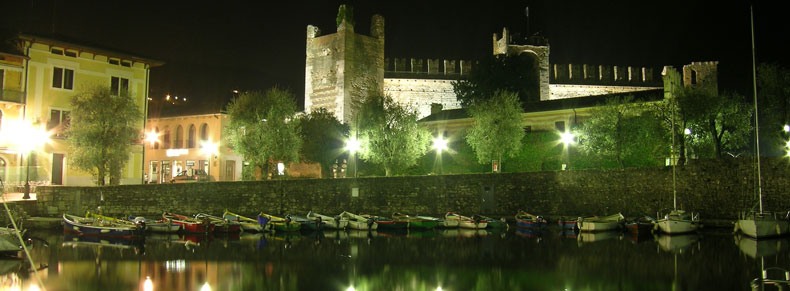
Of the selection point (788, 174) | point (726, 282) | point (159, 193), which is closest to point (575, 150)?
point (788, 174)

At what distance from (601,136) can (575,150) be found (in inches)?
161

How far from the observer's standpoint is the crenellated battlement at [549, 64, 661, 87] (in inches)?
2643

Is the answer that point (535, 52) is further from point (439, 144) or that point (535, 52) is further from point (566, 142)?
point (566, 142)

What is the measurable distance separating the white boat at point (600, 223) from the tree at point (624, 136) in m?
7.55

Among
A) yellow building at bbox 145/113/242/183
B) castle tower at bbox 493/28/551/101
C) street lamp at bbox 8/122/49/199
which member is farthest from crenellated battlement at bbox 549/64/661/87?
street lamp at bbox 8/122/49/199

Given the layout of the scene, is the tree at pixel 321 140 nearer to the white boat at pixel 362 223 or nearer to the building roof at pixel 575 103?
the building roof at pixel 575 103

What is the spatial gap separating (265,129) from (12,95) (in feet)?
42.1

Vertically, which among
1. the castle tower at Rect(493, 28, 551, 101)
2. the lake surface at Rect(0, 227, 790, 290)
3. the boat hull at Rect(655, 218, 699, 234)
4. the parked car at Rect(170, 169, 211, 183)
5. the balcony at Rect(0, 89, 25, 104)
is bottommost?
the lake surface at Rect(0, 227, 790, 290)

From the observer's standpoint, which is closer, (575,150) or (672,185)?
(672,185)

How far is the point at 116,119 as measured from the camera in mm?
36656

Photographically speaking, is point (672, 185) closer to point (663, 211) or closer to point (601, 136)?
point (663, 211)

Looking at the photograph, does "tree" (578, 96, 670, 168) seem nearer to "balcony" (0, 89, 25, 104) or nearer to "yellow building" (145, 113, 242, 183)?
"yellow building" (145, 113, 242, 183)

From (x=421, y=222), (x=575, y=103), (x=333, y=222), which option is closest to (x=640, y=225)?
(x=421, y=222)

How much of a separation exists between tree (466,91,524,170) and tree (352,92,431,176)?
322 centimetres
